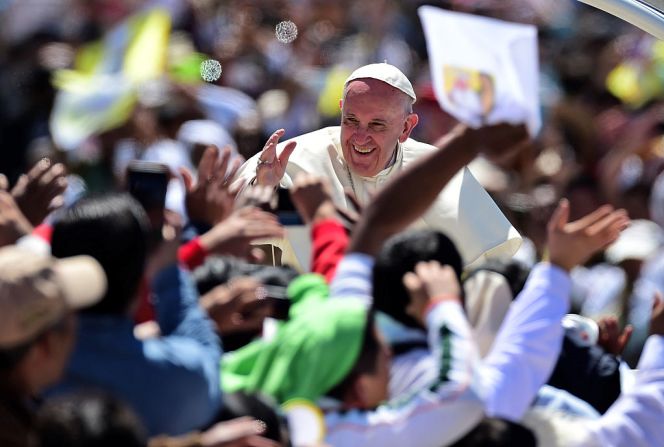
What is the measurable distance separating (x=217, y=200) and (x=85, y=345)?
952mm

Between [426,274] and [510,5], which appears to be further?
[510,5]

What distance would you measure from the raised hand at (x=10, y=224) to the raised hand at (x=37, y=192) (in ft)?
0.91

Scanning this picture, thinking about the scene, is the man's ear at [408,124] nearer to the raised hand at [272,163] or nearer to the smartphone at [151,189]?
Answer: the raised hand at [272,163]

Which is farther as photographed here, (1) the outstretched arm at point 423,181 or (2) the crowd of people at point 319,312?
(1) the outstretched arm at point 423,181

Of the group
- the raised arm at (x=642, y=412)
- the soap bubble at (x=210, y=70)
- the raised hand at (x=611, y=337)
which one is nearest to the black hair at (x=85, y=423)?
the raised arm at (x=642, y=412)

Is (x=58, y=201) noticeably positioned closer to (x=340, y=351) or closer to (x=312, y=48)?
(x=340, y=351)

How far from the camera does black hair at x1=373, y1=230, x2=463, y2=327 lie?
378 centimetres

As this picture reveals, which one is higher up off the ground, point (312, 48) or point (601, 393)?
point (601, 393)

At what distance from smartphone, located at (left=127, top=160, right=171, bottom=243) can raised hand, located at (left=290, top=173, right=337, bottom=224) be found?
0.35m

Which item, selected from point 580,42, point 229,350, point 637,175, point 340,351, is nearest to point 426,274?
point 340,351

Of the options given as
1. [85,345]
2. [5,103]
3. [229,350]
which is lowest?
[5,103]

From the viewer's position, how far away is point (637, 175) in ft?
30.5

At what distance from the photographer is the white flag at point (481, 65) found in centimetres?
391

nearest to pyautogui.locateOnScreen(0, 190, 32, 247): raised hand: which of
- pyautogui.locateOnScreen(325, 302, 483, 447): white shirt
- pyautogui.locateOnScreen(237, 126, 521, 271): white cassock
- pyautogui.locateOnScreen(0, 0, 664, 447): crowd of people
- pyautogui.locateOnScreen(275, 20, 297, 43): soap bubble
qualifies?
pyautogui.locateOnScreen(0, 0, 664, 447): crowd of people
